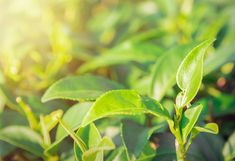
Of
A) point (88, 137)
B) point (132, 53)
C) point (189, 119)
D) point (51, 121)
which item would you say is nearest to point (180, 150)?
point (189, 119)

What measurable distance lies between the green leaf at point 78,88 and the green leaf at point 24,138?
0.43 feet

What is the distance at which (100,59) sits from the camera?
1.30 m

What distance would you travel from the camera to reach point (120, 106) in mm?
780

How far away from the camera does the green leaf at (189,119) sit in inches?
31.8

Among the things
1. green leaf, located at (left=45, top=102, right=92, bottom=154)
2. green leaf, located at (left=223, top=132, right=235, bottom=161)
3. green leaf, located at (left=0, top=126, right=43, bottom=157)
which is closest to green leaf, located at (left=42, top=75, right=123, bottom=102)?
green leaf, located at (left=45, top=102, right=92, bottom=154)

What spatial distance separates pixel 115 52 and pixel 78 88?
317 millimetres

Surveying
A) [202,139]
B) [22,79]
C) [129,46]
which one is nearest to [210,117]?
[202,139]

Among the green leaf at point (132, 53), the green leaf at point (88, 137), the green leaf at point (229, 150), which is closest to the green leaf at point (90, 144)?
the green leaf at point (88, 137)

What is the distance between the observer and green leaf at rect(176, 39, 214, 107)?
2.64 ft

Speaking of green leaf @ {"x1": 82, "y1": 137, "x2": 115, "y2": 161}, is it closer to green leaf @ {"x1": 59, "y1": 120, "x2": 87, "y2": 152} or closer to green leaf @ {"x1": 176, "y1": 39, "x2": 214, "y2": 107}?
green leaf @ {"x1": 59, "y1": 120, "x2": 87, "y2": 152}

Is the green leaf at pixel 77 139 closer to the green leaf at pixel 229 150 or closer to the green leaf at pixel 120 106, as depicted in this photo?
the green leaf at pixel 120 106

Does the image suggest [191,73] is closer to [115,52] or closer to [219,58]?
[219,58]

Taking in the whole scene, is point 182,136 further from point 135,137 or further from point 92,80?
point 92,80

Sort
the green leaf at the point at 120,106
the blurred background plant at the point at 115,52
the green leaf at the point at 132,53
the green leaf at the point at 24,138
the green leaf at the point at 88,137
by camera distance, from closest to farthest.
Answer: the green leaf at the point at 120,106
the green leaf at the point at 88,137
the green leaf at the point at 24,138
the blurred background plant at the point at 115,52
the green leaf at the point at 132,53
